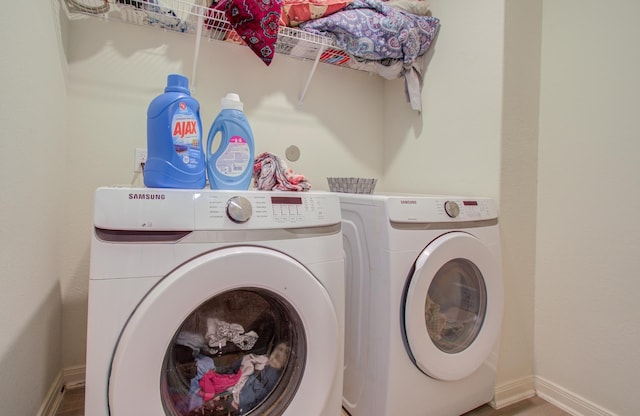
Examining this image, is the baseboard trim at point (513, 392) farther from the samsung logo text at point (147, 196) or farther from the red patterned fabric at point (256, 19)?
the red patterned fabric at point (256, 19)

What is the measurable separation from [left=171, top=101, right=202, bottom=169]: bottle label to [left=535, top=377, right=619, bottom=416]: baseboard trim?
1.68m

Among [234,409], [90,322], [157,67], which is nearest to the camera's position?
[90,322]

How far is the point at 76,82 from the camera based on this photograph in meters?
1.26

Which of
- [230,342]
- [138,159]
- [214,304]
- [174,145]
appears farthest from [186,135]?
[138,159]

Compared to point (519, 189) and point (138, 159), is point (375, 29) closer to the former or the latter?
Answer: point (519, 189)

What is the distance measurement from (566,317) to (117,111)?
2.12 m

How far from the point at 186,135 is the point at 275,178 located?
27 cm

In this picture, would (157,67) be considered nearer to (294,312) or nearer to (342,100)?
(342,100)

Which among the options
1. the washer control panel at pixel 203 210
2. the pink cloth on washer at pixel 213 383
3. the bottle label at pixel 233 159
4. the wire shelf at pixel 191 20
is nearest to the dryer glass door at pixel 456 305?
the washer control panel at pixel 203 210

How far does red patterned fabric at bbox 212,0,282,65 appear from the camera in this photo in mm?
1131

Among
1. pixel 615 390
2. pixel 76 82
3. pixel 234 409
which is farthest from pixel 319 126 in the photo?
pixel 615 390

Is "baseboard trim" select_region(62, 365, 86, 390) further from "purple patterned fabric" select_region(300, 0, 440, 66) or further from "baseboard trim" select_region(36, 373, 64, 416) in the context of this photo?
"purple patterned fabric" select_region(300, 0, 440, 66)

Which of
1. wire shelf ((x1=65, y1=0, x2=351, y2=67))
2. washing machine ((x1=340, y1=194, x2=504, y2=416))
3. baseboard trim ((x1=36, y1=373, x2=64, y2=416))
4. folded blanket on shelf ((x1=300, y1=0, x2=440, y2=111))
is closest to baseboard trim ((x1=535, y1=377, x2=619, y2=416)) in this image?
washing machine ((x1=340, y1=194, x2=504, y2=416))

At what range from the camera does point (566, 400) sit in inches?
49.7
